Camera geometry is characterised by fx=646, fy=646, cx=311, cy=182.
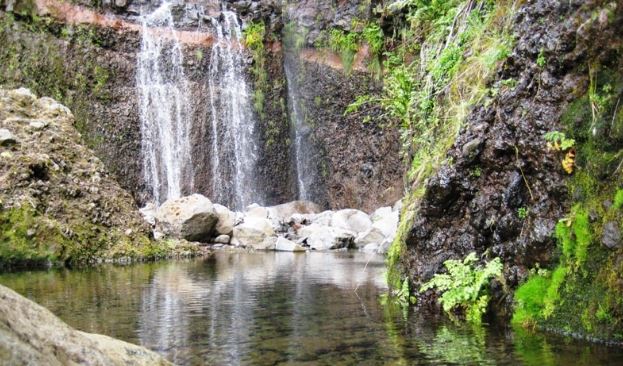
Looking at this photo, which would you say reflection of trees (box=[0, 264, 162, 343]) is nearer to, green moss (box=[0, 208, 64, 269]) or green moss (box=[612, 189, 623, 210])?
green moss (box=[0, 208, 64, 269])

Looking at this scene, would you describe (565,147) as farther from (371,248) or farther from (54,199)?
(371,248)

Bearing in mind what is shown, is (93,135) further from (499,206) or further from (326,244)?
(499,206)

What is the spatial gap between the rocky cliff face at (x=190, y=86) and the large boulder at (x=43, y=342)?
75.9 feet

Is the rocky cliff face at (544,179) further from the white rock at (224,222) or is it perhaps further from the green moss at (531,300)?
the white rock at (224,222)

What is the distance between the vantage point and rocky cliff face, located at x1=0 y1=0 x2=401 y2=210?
84.5ft

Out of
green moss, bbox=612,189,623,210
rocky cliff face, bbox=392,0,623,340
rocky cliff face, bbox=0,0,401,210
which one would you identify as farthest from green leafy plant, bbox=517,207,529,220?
rocky cliff face, bbox=0,0,401,210

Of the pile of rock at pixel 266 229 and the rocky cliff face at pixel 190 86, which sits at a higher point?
the rocky cliff face at pixel 190 86

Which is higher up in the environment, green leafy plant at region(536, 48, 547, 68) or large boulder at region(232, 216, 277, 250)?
green leafy plant at region(536, 48, 547, 68)

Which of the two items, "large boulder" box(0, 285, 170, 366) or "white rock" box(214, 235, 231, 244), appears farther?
"white rock" box(214, 235, 231, 244)

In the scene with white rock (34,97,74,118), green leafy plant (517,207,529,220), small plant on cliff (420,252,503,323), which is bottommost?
small plant on cliff (420,252,503,323)

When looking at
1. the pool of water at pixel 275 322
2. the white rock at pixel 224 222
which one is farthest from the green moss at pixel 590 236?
the white rock at pixel 224 222

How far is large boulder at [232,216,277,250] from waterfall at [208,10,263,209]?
674 cm

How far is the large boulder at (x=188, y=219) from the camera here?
731 inches

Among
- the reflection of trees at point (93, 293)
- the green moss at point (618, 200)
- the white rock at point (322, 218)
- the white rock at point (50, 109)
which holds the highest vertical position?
the white rock at point (50, 109)
